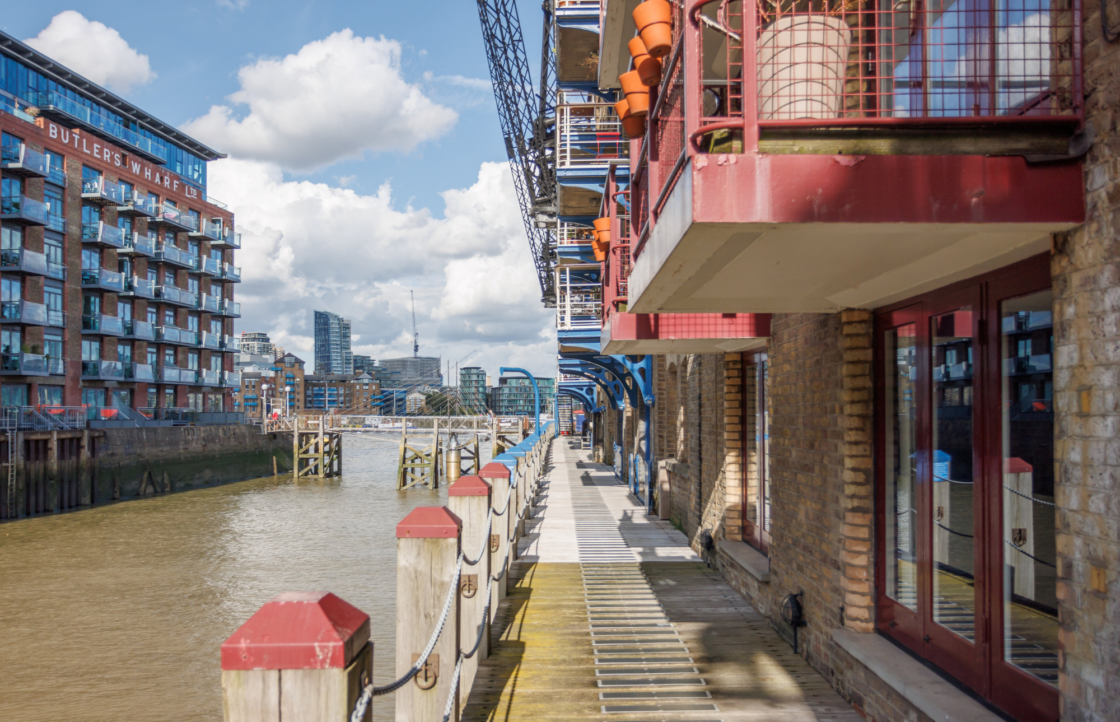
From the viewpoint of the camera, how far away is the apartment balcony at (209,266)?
50.5m

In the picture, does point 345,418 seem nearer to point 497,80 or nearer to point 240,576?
point 497,80

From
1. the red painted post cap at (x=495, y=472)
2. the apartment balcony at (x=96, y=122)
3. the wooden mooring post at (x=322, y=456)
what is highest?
the apartment balcony at (x=96, y=122)

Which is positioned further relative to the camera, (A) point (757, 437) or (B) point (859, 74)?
(A) point (757, 437)

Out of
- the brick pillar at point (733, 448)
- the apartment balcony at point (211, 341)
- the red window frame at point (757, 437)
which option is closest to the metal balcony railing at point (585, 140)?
the brick pillar at point (733, 448)

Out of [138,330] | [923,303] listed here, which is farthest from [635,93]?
[138,330]

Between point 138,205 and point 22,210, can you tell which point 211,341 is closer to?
point 138,205

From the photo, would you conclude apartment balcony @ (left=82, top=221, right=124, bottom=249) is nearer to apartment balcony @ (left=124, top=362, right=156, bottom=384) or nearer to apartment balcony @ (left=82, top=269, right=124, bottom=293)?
apartment balcony @ (left=82, top=269, right=124, bottom=293)

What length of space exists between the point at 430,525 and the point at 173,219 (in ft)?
163

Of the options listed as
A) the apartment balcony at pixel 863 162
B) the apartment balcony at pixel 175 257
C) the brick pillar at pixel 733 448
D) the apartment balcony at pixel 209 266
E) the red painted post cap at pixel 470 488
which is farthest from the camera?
the apartment balcony at pixel 209 266

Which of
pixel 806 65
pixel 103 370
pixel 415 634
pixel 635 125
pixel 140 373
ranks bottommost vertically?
pixel 415 634

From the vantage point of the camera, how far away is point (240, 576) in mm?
17516

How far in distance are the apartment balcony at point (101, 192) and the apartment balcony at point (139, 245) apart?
2056 millimetres

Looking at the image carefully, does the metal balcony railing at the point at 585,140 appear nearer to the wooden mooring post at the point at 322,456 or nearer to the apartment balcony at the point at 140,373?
the wooden mooring post at the point at 322,456

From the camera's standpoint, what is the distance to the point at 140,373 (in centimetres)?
4312
